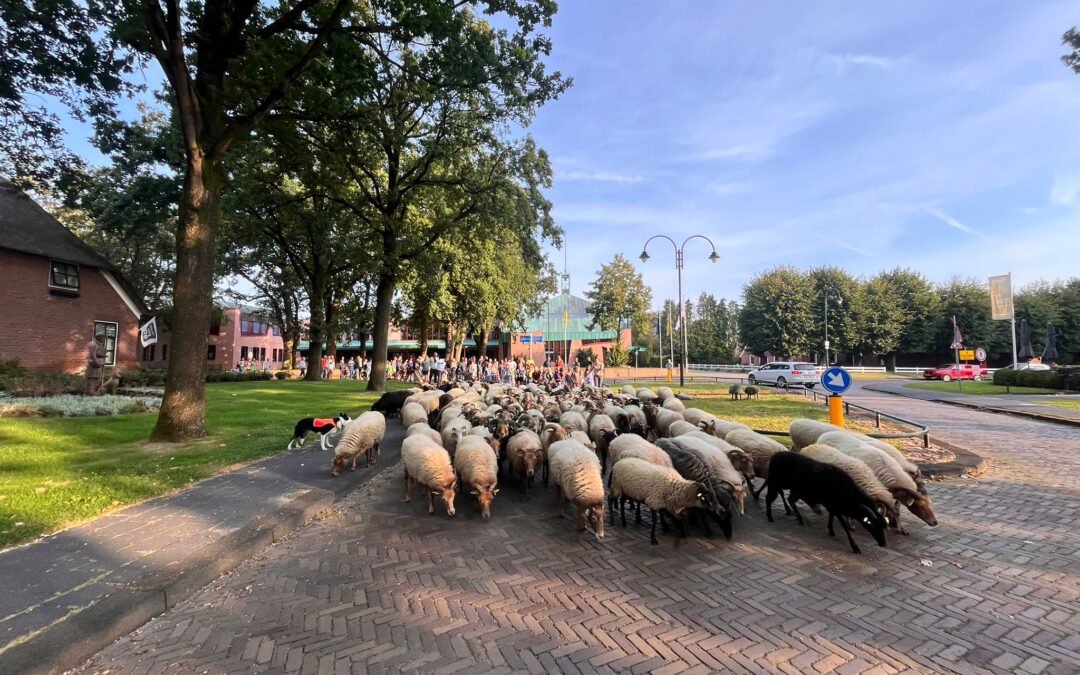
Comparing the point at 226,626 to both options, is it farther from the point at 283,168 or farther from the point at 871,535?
the point at 283,168

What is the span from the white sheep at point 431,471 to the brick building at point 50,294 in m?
24.3

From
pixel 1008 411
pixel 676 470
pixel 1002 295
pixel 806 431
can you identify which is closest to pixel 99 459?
pixel 676 470

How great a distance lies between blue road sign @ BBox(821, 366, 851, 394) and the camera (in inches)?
354

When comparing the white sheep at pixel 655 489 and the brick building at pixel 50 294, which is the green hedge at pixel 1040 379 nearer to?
the white sheep at pixel 655 489

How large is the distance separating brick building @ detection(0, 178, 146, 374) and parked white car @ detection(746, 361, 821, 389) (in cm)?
3933

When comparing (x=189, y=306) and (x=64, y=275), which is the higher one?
(x=64, y=275)

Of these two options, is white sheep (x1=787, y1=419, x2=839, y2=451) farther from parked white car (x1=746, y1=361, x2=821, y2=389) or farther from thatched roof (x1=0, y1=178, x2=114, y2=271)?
thatched roof (x1=0, y1=178, x2=114, y2=271)

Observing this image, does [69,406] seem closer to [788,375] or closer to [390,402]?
[390,402]

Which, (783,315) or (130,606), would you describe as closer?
(130,606)

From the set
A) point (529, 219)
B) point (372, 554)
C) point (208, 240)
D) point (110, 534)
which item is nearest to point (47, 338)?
point (208, 240)

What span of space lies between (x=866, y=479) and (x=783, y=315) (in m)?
57.8

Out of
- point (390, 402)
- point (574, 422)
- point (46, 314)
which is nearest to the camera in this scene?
point (574, 422)

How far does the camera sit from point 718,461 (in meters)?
6.20

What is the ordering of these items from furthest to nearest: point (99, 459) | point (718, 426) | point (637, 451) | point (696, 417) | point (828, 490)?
1. point (696, 417)
2. point (718, 426)
3. point (99, 459)
4. point (637, 451)
5. point (828, 490)
